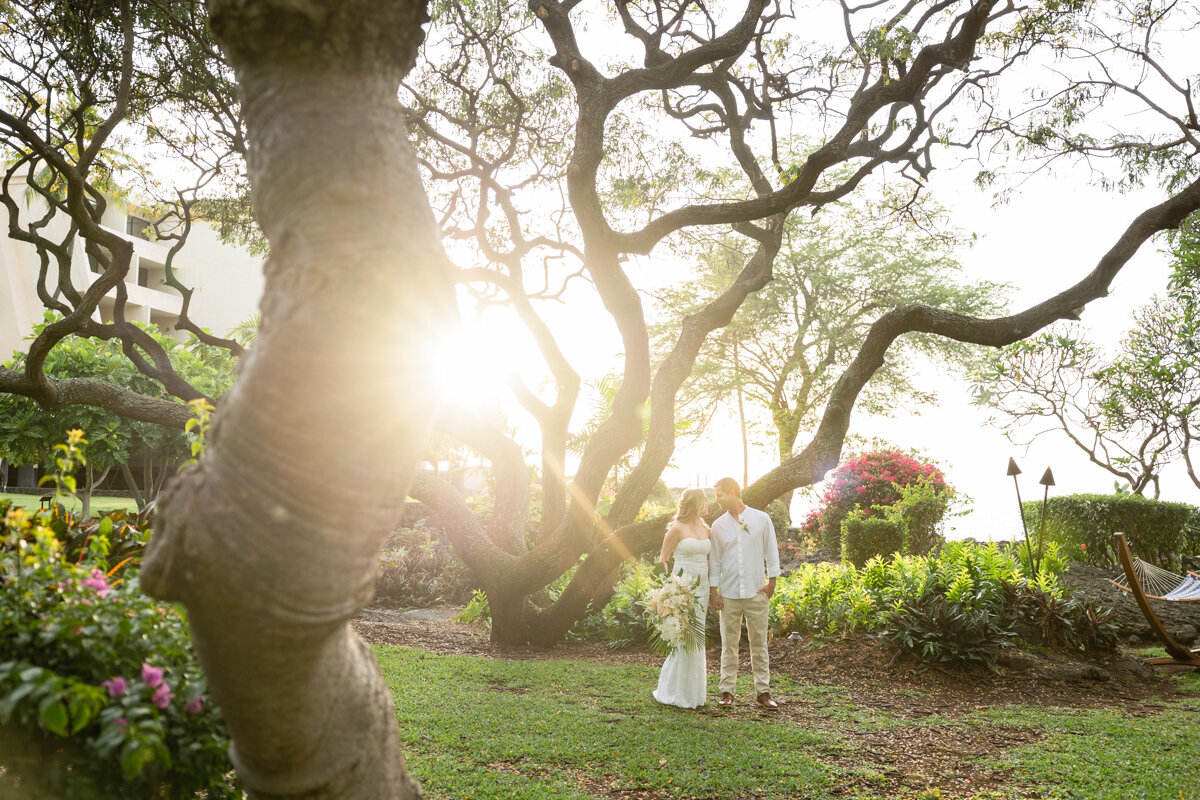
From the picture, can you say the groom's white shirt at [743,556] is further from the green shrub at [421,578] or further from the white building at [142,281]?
the white building at [142,281]

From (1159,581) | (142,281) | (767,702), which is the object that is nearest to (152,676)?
(767,702)

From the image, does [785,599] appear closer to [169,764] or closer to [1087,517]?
[1087,517]

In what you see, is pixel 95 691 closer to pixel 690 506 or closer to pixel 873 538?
pixel 690 506

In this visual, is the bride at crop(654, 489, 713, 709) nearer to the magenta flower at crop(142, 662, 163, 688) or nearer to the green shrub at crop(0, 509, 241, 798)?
the green shrub at crop(0, 509, 241, 798)

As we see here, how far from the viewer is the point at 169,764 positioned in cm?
221

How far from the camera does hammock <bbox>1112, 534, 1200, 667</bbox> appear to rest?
322 inches

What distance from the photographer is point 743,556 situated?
7.15 metres

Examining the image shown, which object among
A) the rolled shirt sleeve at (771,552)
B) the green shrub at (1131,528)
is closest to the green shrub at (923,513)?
the green shrub at (1131,528)

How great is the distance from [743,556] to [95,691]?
5.82 metres

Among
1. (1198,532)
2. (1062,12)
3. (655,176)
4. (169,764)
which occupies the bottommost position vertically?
(169,764)

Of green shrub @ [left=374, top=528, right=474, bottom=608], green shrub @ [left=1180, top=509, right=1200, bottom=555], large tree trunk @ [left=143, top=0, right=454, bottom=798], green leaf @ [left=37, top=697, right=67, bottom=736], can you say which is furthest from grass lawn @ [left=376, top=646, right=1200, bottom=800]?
green shrub @ [left=1180, top=509, right=1200, bottom=555]

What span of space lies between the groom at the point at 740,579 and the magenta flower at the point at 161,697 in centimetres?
554

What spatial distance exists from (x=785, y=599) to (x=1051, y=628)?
304cm

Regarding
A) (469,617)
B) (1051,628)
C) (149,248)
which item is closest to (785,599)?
(1051,628)
